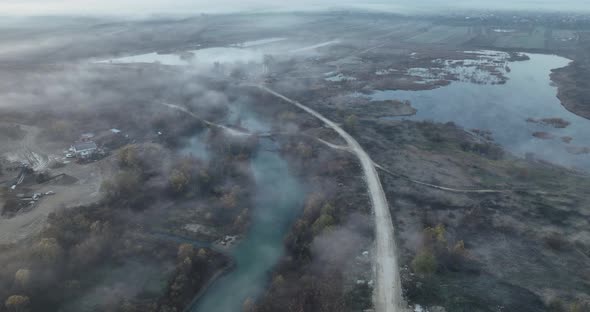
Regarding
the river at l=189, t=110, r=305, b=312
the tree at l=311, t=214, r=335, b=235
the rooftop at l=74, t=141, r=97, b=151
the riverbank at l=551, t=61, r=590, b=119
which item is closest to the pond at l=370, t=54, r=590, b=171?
the riverbank at l=551, t=61, r=590, b=119

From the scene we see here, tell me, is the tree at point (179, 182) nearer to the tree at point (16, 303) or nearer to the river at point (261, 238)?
the river at point (261, 238)

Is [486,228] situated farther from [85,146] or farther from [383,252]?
[85,146]

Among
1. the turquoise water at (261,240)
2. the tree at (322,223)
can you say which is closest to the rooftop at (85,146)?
the turquoise water at (261,240)

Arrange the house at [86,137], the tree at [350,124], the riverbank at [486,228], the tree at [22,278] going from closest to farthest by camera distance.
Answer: the tree at [22,278], the riverbank at [486,228], the house at [86,137], the tree at [350,124]

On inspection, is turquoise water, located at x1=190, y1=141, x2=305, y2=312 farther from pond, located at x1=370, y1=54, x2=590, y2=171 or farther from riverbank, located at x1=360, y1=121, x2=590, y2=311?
pond, located at x1=370, y1=54, x2=590, y2=171

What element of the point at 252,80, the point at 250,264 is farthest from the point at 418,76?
the point at 250,264

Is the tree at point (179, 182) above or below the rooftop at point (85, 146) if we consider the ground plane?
below

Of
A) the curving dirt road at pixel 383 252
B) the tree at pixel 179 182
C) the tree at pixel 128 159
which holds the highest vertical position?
the tree at pixel 128 159

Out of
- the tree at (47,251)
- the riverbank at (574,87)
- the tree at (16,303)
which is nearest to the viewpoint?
the tree at (16,303)
